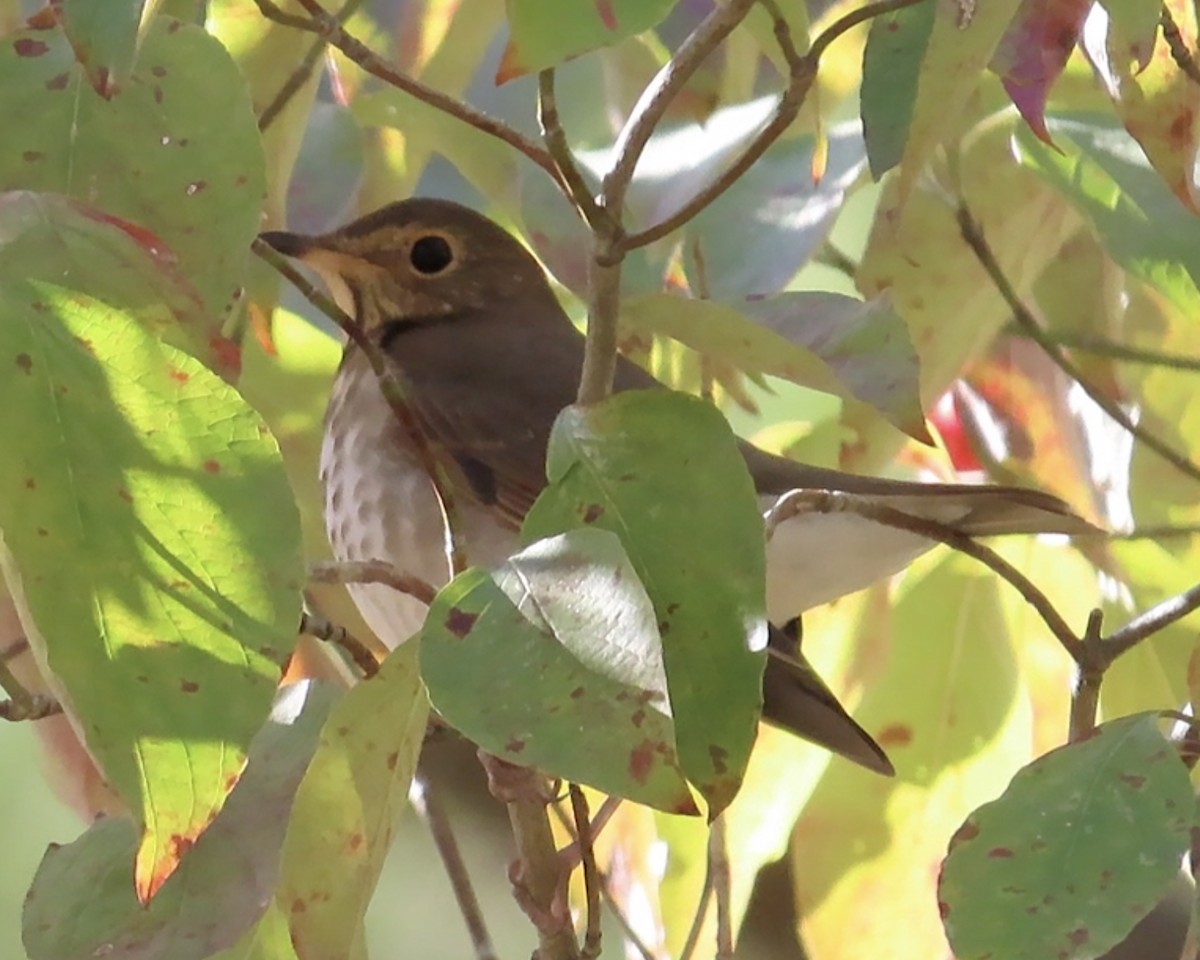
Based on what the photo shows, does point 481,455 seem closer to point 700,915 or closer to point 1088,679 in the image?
point 700,915

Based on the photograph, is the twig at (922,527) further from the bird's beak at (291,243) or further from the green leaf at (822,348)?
the bird's beak at (291,243)

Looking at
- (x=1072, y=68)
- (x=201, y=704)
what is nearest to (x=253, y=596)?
(x=201, y=704)

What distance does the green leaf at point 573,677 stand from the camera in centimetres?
34

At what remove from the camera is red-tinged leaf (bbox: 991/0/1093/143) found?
1.66 feet

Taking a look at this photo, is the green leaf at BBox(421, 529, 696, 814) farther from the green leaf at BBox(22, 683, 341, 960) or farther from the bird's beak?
the bird's beak

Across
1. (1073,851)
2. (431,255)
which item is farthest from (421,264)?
(1073,851)

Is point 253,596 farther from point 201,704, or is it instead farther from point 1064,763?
point 1064,763

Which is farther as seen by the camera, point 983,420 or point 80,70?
point 983,420

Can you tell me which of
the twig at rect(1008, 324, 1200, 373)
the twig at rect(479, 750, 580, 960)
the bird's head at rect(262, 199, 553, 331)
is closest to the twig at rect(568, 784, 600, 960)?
the twig at rect(479, 750, 580, 960)

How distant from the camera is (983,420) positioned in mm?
943

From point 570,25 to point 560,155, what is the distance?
0.09m

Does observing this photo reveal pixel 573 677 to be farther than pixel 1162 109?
No

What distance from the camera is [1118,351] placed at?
81 centimetres

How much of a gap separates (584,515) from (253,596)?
8 cm
